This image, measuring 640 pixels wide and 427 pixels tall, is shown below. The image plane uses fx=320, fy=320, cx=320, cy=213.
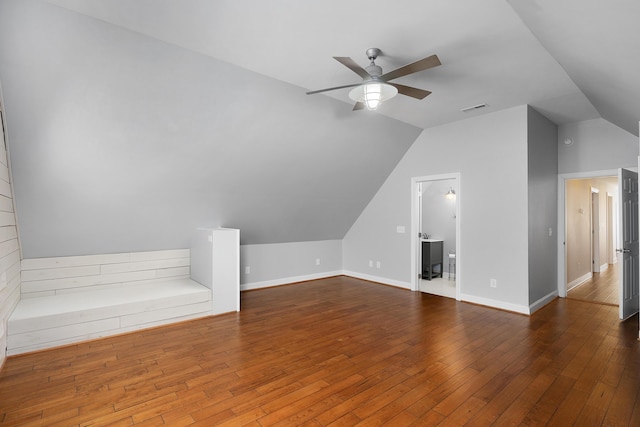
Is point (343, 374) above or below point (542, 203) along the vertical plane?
below

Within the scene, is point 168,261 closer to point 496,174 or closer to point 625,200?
point 496,174

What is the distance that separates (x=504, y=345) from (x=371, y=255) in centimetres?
336

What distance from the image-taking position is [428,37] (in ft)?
8.84

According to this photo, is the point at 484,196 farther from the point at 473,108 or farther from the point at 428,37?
the point at 428,37

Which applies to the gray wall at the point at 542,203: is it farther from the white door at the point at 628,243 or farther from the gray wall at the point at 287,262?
the gray wall at the point at 287,262

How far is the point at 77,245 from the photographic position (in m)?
4.10

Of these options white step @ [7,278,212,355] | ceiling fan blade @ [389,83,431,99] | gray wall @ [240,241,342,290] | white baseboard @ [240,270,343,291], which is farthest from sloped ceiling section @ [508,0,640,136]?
white baseboard @ [240,270,343,291]

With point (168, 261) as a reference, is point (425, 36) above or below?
above

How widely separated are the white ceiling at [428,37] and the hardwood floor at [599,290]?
296cm

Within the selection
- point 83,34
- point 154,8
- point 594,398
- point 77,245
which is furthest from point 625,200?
point 77,245

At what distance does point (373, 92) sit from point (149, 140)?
2.43 meters

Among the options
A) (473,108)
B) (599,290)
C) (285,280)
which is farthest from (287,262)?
(599,290)

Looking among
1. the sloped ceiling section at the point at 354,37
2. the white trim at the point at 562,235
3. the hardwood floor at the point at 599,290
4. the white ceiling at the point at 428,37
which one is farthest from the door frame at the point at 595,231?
the sloped ceiling section at the point at 354,37

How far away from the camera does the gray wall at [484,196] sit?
445cm
